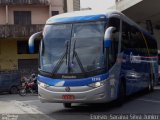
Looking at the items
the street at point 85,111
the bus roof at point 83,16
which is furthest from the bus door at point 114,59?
the street at point 85,111

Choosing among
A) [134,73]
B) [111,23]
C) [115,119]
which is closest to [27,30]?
[134,73]

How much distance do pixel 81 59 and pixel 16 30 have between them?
1075 inches

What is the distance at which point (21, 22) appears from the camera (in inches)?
1742

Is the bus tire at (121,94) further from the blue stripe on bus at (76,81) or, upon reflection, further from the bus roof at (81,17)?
the bus roof at (81,17)

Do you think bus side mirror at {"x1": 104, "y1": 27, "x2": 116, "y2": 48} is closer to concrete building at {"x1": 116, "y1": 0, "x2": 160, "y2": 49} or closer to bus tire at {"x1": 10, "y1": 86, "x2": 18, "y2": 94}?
concrete building at {"x1": 116, "y1": 0, "x2": 160, "y2": 49}

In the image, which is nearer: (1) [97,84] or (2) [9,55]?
(1) [97,84]

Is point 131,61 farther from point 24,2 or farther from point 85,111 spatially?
point 24,2

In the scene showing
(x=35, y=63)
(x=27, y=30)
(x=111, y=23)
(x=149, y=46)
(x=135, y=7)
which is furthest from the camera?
(x=35, y=63)

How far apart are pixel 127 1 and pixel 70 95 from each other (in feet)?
62.5

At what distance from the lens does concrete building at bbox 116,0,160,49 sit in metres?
30.4

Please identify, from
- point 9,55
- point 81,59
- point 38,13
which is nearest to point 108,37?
point 81,59

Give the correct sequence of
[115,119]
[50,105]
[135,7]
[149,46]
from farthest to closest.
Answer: [135,7]
[149,46]
[50,105]
[115,119]

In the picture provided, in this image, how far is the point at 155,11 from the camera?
111 ft

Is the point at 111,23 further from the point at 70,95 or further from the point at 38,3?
the point at 38,3
